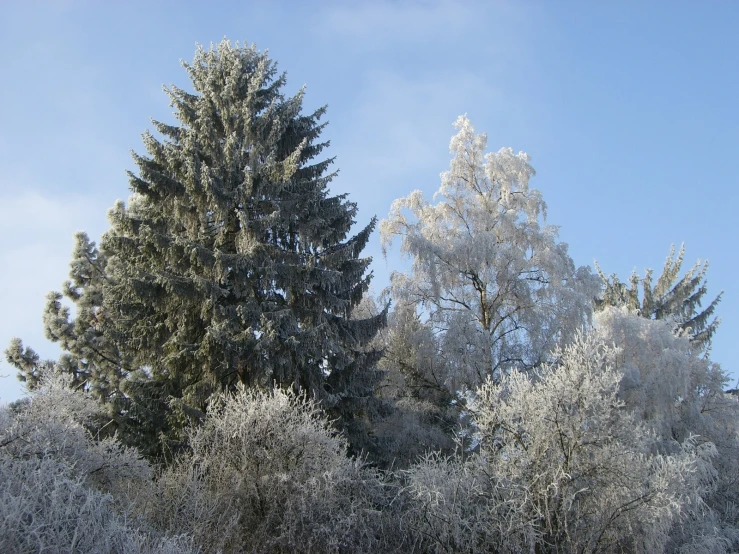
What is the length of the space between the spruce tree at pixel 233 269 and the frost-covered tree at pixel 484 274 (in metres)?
5.03

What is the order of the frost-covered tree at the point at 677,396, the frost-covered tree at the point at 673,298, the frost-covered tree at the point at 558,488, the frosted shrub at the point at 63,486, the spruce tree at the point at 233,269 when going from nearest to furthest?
the frosted shrub at the point at 63,486 < the frost-covered tree at the point at 558,488 < the spruce tree at the point at 233,269 < the frost-covered tree at the point at 677,396 < the frost-covered tree at the point at 673,298

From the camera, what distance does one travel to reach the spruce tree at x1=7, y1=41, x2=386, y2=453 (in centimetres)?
1617

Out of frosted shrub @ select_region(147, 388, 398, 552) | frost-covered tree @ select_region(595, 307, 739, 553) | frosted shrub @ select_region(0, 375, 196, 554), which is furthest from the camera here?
frost-covered tree @ select_region(595, 307, 739, 553)

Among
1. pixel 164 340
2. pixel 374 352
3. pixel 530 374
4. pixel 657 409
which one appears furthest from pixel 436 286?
pixel 164 340

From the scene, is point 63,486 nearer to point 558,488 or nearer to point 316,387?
point 316,387

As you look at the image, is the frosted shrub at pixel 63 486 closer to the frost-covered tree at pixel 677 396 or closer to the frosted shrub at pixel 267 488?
the frosted shrub at pixel 267 488

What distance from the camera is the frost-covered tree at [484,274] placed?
2220cm

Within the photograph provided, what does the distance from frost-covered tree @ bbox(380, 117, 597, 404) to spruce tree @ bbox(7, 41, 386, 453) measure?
16.5 feet

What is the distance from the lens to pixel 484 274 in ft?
76.5

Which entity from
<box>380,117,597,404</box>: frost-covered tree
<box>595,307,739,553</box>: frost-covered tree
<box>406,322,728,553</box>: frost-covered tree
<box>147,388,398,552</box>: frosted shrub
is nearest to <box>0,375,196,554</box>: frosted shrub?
<box>147,388,398,552</box>: frosted shrub

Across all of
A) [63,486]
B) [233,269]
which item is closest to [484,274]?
[233,269]

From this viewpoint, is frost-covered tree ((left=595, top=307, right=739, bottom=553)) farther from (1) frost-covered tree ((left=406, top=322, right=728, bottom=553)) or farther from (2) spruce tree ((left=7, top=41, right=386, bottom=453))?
(2) spruce tree ((left=7, top=41, right=386, bottom=453))

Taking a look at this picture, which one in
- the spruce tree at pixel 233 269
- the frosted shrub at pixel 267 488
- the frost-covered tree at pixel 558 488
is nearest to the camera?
the frosted shrub at pixel 267 488

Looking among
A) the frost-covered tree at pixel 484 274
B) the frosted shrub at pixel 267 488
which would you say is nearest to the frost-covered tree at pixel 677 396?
the frost-covered tree at pixel 484 274
